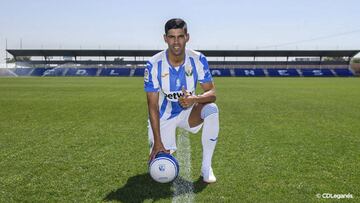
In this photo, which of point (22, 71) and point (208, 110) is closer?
point (208, 110)

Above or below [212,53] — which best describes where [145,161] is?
above

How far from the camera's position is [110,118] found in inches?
413

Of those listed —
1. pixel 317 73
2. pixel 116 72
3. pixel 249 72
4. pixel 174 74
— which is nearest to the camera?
pixel 174 74

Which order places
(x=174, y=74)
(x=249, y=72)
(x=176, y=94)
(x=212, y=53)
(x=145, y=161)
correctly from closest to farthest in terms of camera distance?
1. (x=174, y=74)
2. (x=176, y=94)
3. (x=145, y=161)
4. (x=249, y=72)
5. (x=212, y=53)

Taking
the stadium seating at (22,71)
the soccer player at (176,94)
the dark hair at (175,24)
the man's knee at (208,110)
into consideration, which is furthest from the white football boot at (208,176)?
the stadium seating at (22,71)

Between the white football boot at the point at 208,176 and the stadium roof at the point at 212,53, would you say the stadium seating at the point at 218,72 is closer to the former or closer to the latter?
the stadium roof at the point at 212,53

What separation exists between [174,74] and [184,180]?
1314 millimetres

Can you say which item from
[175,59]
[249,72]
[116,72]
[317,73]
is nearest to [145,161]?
[175,59]

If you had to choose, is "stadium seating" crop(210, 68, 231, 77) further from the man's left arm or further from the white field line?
the man's left arm

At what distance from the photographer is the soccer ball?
166 inches

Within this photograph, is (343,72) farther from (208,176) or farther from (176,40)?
(176,40)

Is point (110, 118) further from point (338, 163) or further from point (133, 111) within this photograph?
point (338, 163)

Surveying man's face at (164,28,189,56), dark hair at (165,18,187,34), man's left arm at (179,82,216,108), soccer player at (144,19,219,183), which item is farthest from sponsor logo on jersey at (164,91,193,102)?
dark hair at (165,18,187,34)

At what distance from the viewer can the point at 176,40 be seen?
4.41m
